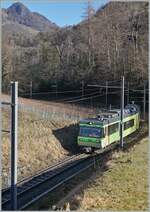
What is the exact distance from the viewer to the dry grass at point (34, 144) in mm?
24438

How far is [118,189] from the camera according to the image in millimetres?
15734

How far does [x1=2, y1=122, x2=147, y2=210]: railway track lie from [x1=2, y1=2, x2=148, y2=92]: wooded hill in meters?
24.0

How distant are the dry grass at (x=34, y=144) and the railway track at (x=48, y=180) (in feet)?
2.92

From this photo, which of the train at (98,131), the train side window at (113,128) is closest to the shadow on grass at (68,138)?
the train at (98,131)

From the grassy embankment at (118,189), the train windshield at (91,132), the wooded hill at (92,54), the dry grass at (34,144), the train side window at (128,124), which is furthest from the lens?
the wooded hill at (92,54)

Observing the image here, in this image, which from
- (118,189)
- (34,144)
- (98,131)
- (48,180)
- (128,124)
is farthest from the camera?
(128,124)

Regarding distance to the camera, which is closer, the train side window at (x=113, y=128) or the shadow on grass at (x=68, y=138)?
the train side window at (x=113, y=128)

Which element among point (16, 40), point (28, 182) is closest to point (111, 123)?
point (28, 182)

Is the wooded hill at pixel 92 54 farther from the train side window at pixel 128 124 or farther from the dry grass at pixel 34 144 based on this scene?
the dry grass at pixel 34 144

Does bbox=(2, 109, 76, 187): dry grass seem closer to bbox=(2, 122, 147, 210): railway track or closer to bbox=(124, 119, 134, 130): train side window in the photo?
bbox=(2, 122, 147, 210): railway track

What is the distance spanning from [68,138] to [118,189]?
16.7 meters

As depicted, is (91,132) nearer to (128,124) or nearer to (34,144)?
(34,144)

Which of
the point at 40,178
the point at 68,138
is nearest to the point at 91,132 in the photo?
the point at 68,138

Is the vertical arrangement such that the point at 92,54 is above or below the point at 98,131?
above
